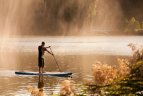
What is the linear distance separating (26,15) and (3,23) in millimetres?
10033

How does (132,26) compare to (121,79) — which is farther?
(132,26)

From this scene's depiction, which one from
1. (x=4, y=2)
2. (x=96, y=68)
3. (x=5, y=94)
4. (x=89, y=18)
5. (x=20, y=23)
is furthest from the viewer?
(x=20, y=23)

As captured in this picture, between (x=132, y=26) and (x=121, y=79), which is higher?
(x=132, y=26)

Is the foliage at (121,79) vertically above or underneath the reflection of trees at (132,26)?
underneath

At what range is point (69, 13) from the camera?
155875mm

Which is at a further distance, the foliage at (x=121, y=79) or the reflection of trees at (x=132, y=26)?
the reflection of trees at (x=132, y=26)

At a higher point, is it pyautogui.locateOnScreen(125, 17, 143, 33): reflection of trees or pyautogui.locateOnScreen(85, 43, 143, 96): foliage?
pyautogui.locateOnScreen(125, 17, 143, 33): reflection of trees

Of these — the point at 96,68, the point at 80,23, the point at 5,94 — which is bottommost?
the point at 5,94

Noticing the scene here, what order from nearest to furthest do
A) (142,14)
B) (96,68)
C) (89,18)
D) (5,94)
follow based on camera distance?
(96,68), (5,94), (89,18), (142,14)

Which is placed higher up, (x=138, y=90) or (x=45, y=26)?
(x=45, y=26)

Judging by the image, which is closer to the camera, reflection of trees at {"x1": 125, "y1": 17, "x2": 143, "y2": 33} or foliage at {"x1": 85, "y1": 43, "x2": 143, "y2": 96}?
foliage at {"x1": 85, "y1": 43, "x2": 143, "y2": 96}

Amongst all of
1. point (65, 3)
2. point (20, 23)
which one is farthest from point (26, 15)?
point (65, 3)

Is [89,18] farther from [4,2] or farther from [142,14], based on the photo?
[142,14]

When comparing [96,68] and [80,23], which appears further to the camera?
[80,23]
